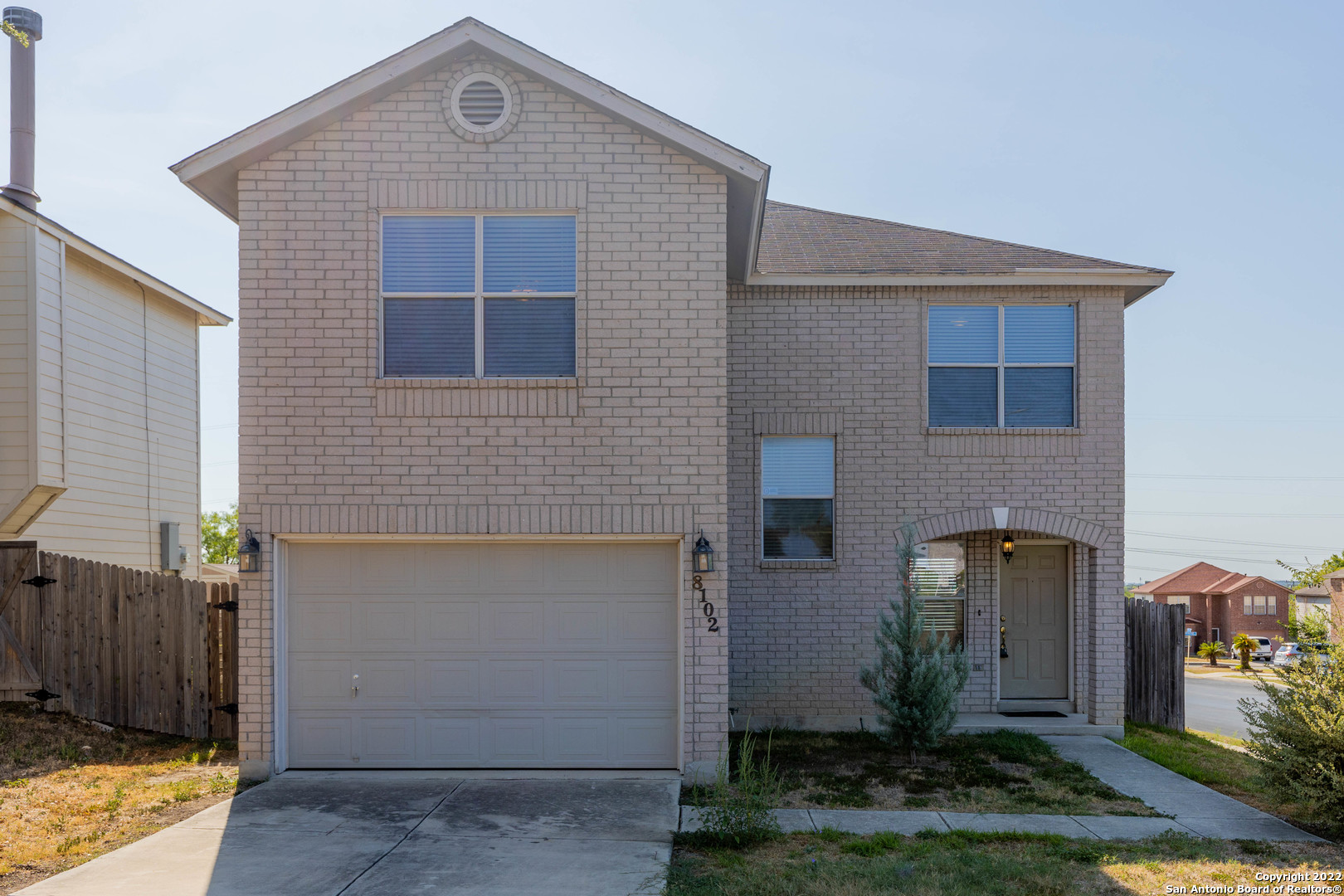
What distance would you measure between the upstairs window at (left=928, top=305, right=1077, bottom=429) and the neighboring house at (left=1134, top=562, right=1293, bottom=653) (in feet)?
199

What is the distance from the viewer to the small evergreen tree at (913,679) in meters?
9.62

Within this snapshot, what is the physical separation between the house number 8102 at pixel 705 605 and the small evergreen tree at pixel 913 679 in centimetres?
227

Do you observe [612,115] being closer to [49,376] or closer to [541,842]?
[541,842]

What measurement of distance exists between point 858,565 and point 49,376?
11061 mm

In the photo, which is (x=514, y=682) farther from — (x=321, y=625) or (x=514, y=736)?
(x=321, y=625)

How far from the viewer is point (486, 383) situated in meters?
8.70

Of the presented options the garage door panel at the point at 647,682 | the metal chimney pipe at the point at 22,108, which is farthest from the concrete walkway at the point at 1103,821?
the metal chimney pipe at the point at 22,108

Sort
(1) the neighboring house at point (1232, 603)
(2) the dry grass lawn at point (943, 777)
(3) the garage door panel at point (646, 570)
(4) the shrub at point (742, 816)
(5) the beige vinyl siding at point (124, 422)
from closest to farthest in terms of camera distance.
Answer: (4) the shrub at point (742, 816), (2) the dry grass lawn at point (943, 777), (3) the garage door panel at point (646, 570), (5) the beige vinyl siding at point (124, 422), (1) the neighboring house at point (1232, 603)

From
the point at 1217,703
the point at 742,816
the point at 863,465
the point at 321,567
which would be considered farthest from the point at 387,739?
the point at 1217,703

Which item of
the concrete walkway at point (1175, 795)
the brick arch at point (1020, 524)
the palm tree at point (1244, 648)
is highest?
the brick arch at point (1020, 524)

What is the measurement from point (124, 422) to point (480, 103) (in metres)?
9.86

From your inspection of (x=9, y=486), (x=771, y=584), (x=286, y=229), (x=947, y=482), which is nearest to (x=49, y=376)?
(x=9, y=486)

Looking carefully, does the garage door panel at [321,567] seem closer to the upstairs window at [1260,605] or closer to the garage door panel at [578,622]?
the garage door panel at [578,622]

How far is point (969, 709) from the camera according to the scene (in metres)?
12.2
